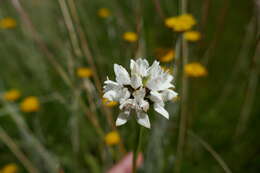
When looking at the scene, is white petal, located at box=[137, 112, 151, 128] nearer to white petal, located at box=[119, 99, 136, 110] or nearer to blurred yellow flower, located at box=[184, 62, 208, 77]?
white petal, located at box=[119, 99, 136, 110]

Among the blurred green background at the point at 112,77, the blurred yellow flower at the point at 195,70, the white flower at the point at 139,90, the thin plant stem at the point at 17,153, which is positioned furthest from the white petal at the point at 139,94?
the blurred yellow flower at the point at 195,70

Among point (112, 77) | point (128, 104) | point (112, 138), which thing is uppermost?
point (128, 104)

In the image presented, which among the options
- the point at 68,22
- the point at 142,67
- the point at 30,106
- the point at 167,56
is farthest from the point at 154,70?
the point at 30,106

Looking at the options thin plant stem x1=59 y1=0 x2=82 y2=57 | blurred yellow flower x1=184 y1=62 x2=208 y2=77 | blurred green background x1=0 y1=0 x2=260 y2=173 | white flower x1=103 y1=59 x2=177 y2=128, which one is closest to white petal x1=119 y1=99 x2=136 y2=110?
white flower x1=103 y1=59 x2=177 y2=128

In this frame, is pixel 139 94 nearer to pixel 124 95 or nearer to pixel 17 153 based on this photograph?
pixel 124 95

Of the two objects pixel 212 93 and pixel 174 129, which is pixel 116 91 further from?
pixel 212 93
